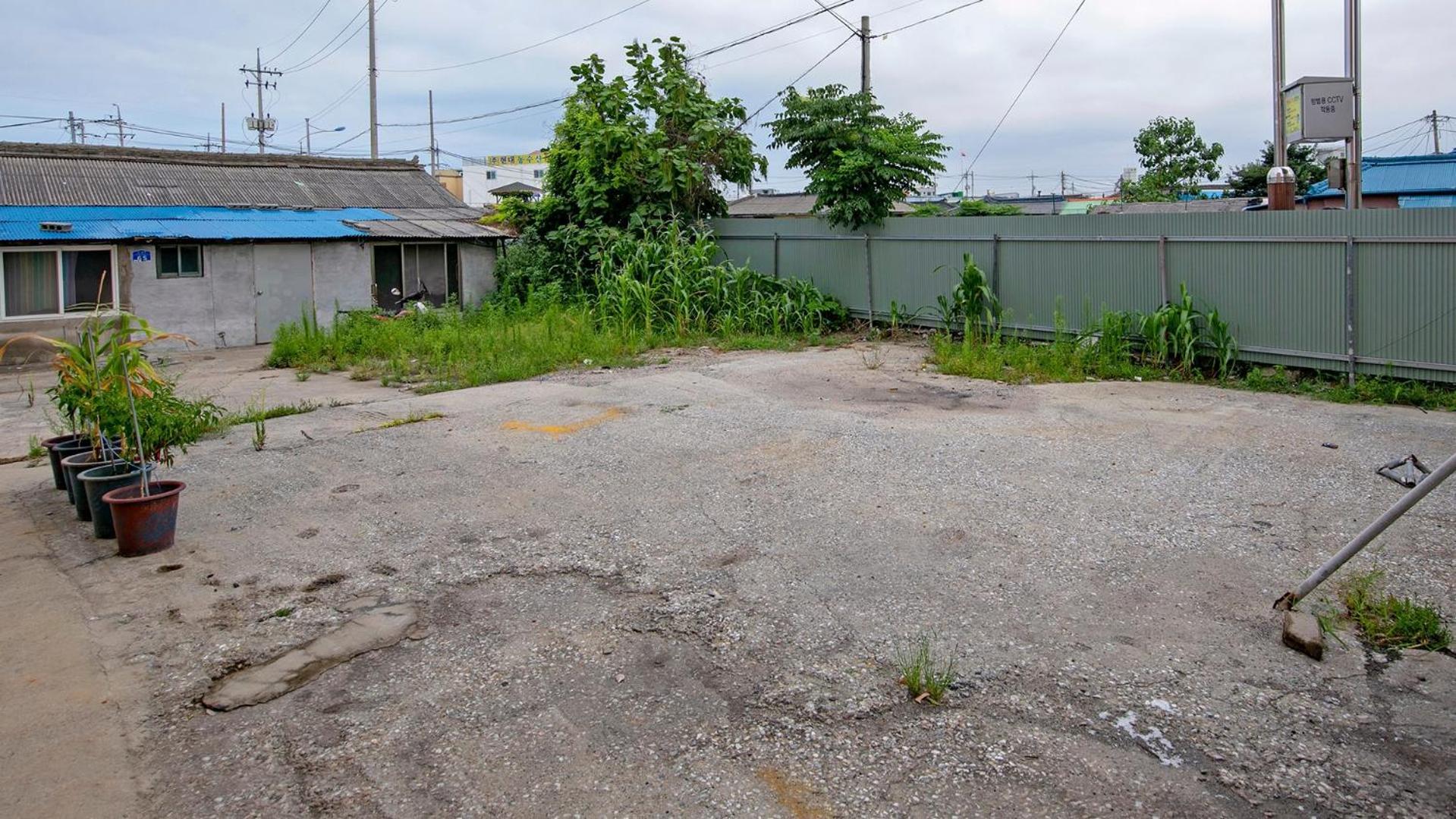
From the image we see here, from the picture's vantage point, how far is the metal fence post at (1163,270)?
1185cm

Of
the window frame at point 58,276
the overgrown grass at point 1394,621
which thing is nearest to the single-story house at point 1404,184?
the overgrown grass at point 1394,621

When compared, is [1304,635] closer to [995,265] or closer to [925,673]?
[925,673]

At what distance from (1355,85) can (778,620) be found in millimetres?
10346

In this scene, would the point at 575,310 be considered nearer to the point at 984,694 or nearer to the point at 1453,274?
the point at 1453,274

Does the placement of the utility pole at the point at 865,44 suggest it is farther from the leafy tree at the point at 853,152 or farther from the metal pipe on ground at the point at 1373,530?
the metal pipe on ground at the point at 1373,530

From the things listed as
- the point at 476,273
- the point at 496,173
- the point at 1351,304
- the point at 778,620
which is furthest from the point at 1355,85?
the point at 496,173

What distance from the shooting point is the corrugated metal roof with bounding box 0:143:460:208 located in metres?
19.1

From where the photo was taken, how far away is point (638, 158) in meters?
18.2

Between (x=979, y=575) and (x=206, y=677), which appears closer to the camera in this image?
(x=206, y=677)

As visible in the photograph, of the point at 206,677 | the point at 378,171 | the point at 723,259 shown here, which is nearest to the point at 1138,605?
the point at 206,677

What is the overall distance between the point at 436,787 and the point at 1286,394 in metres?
9.42

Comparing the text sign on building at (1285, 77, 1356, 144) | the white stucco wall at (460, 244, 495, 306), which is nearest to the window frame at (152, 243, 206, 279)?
the white stucco wall at (460, 244, 495, 306)

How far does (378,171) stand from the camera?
80.5 feet

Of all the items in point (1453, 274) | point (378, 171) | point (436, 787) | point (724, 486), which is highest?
point (378, 171)
